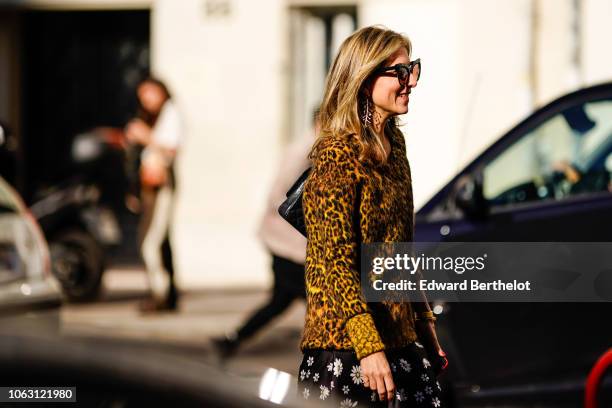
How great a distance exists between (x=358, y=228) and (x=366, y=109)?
357 mm

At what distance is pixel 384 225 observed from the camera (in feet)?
11.8

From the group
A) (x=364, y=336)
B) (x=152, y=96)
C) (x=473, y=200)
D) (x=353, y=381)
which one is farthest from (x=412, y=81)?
(x=152, y=96)

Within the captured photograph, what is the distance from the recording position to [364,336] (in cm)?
348

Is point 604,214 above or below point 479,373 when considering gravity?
above

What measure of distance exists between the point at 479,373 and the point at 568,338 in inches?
17.4

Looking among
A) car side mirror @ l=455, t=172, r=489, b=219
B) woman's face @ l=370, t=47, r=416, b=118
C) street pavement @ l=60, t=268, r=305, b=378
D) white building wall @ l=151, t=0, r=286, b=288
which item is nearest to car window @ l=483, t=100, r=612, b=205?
car side mirror @ l=455, t=172, r=489, b=219

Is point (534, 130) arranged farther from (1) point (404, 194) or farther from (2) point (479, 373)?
(1) point (404, 194)

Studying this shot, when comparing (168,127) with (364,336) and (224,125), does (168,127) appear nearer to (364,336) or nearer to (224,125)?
(224,125)

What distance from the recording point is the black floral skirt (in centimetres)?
356

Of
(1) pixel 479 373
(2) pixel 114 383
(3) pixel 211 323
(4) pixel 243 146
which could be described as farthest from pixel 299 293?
(4) pixel 243 146

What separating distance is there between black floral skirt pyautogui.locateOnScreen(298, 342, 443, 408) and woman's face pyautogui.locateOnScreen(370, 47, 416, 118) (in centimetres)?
67

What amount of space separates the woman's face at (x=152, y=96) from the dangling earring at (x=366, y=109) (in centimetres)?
754

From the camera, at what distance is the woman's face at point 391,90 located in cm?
367

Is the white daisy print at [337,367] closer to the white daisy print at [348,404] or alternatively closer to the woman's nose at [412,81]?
the white daisy print at [348,404]
